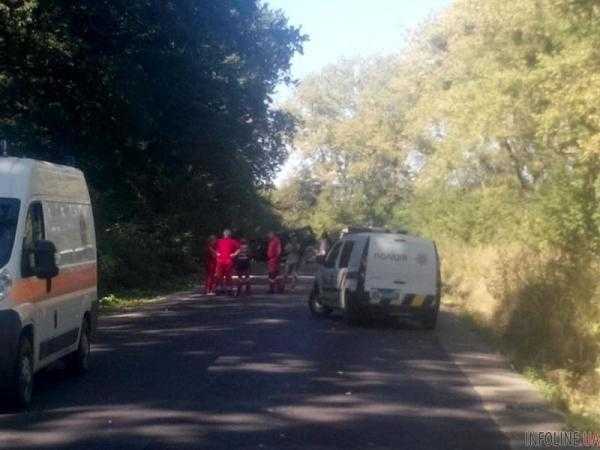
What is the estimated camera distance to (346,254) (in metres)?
25.0

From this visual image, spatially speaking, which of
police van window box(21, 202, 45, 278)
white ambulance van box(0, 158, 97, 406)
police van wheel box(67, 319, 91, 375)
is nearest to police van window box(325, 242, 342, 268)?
white ambulance van box(0, 158, 97, 406)

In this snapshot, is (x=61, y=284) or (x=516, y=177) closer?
(x=61, y=284)

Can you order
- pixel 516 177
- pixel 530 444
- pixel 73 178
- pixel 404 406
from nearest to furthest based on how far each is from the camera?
pixel 530 444, pixel 404 406, pixel 73 178, pixel 516 177

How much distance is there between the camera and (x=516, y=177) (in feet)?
135

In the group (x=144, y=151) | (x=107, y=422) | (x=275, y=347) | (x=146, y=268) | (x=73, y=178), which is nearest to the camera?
(x=107, y=422)

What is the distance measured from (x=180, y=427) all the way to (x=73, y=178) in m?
5.28

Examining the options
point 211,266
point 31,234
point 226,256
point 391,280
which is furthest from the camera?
point 211,266

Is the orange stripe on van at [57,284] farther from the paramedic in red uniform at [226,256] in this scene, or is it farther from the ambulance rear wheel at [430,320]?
the paramedic in red uniform at [226,256]

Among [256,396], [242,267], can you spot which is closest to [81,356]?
[256,396]

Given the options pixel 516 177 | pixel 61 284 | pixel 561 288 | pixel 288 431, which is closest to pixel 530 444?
pixel 288 431

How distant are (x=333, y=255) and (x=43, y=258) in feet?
Answer: 46.8

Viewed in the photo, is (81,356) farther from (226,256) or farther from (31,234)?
(226,256)

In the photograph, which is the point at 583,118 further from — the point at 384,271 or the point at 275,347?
the point at 275,347

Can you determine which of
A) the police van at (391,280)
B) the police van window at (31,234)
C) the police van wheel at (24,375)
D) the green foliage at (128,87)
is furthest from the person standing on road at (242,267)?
the police van wheel at (24,375)
